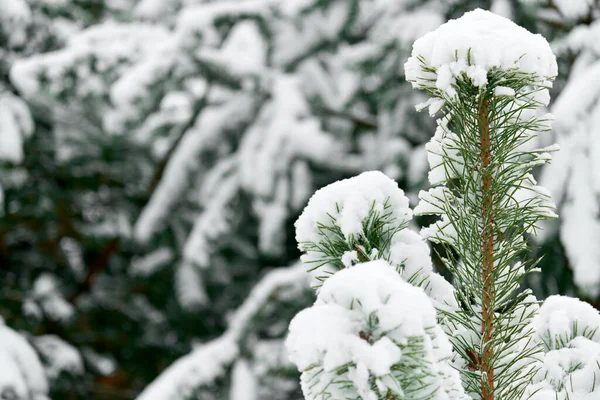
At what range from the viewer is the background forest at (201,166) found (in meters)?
2.08

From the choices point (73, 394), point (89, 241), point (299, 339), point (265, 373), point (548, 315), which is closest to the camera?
point (299, 339)

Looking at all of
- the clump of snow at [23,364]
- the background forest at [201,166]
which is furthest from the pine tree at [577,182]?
the clump of snow at [23,364]

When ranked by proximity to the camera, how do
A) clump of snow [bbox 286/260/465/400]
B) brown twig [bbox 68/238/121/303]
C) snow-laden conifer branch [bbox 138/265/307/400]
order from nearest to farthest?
clump of snow [bbox 286/260/465/400] < snow-laden conifer branch [bbox 138/265/307/400] < brown twig [bbox 68/238/121/303]

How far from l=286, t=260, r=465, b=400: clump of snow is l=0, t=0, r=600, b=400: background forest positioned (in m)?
1.24

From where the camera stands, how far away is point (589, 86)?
156 cm

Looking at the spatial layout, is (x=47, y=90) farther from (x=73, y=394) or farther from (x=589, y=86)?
(x=589, y=86)

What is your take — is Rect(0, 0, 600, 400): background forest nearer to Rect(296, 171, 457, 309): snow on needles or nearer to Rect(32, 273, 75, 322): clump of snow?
Rect(32, 273, 75, 322): clump of snow

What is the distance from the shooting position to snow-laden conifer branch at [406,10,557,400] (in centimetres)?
47

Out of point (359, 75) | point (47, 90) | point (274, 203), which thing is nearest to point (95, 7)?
point (47, 90)

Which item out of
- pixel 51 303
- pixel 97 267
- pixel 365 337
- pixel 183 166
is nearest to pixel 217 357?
pixel 183 166

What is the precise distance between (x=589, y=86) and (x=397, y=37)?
1.06 m

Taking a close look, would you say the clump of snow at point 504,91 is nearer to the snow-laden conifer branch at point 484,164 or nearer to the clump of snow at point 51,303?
the snow-laden conifer branch at point 484,164

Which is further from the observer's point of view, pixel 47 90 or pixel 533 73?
pixel 47 90

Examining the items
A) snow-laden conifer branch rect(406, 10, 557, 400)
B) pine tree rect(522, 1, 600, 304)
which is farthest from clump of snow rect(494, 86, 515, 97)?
pine tree rect(522, 1, 600, 304)
